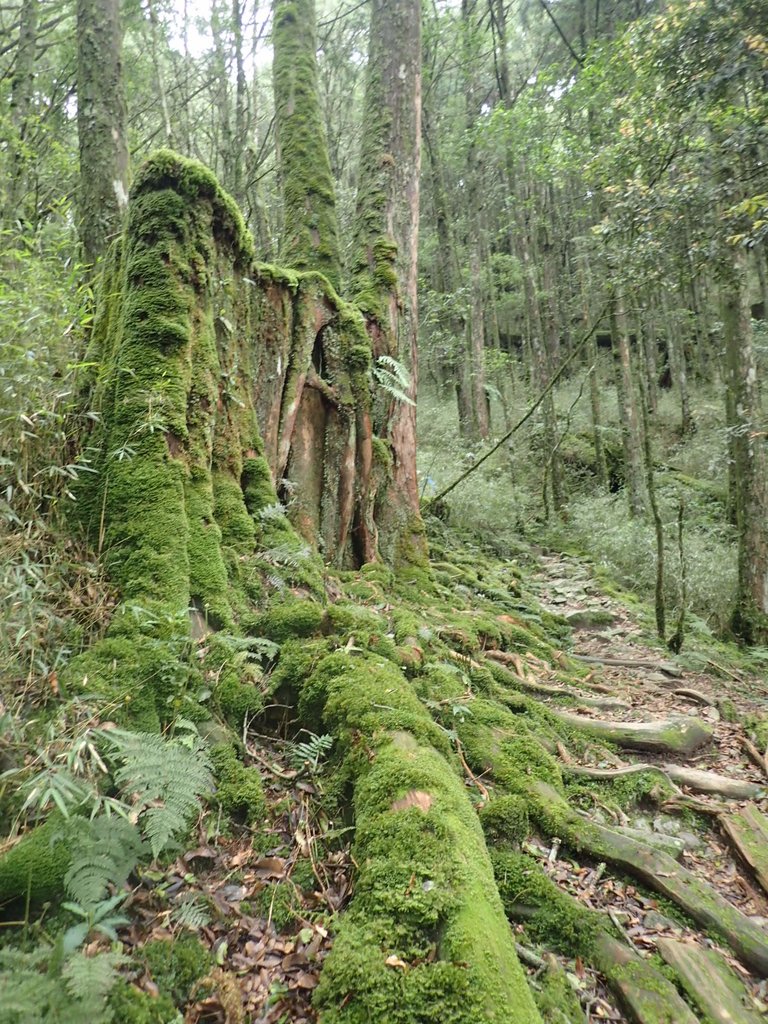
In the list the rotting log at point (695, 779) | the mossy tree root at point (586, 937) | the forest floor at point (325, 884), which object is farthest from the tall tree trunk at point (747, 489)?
the mossy tree root at point (586, 937)

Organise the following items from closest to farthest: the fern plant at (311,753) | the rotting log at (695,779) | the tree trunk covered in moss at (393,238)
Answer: the fern plant at (311,753) < the rotting log at (695,779) < the tree trunk covered in moss at (393,238)

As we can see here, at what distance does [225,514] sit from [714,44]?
26.0 ft

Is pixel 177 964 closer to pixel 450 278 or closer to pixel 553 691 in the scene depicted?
pixel 553 691

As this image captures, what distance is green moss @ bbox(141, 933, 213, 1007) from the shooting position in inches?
75.8

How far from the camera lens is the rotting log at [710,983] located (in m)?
2.43

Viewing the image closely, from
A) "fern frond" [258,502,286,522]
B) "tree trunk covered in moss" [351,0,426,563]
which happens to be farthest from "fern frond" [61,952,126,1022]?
"tree trunk covered in moss" [351,0,426,563]

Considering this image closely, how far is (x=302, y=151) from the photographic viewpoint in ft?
25.9

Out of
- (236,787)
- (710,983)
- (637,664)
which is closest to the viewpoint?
(710,983)

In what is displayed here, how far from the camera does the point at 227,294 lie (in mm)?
4727

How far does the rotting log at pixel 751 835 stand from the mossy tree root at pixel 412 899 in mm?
1881

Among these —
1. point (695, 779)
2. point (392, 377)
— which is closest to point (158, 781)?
point (695, 779)

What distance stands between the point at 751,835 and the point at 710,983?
1.46m

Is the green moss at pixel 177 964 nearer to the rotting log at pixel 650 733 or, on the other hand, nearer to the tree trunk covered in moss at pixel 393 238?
the rotting log at pixel 650 733

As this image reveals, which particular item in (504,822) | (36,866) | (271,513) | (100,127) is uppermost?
(100,127)
